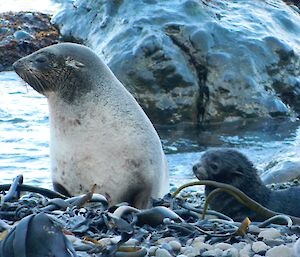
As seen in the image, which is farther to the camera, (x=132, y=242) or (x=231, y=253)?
(x=132, y=242)

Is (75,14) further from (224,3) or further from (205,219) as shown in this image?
(205,219)

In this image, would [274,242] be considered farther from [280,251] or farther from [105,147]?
[105,147]

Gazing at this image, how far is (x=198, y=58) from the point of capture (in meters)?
12.1

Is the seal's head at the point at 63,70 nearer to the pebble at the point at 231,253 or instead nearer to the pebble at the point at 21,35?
the pebble at the point at 231,253

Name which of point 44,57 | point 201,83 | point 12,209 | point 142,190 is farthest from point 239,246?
point 201,83

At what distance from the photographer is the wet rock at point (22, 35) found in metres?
15.9

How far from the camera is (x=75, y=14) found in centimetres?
1389

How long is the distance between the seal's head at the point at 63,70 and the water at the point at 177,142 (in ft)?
7.90

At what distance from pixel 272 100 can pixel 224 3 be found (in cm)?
194

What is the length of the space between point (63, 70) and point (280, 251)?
3103mm

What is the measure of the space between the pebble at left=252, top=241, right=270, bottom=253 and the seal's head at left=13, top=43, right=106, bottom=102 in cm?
270

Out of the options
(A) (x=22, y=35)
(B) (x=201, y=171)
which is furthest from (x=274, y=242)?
(A) (x=22, y=35)

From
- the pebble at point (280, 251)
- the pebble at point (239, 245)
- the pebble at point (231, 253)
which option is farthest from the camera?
the pebble at point (239, 245)

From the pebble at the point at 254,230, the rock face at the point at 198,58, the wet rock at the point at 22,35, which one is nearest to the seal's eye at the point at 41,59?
the pebble at the point at 254,230
